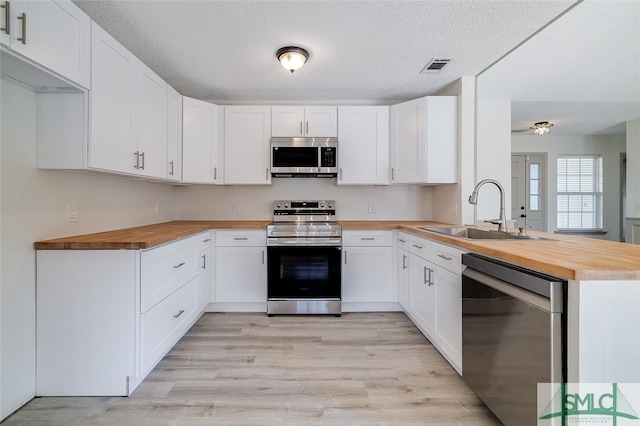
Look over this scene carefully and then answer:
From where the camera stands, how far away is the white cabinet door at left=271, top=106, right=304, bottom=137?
10.0 feet

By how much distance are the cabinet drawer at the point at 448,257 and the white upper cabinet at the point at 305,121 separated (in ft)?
5.68

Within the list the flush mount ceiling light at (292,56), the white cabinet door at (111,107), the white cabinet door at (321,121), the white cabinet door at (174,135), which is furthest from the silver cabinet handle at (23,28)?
the white cabinet door at (321,121)

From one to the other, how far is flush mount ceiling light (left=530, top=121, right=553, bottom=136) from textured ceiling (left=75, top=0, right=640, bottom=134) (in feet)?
0.14

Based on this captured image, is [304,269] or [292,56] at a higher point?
[292,56]

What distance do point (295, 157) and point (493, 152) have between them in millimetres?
1919

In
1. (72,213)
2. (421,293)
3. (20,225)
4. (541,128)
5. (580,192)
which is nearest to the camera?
(20,225)

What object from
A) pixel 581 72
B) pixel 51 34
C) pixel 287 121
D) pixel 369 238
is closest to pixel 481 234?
pixel 369 238

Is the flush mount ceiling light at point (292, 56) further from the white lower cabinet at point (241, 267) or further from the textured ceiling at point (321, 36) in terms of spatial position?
the white lower cabinet at point (241, 267)

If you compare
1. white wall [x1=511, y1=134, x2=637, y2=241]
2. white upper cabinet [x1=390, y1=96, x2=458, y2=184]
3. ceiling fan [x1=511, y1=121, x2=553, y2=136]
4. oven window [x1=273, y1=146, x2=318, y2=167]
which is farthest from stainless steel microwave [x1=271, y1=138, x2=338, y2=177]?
white wall [x1=511, y1=134, x2=637, y2=241]

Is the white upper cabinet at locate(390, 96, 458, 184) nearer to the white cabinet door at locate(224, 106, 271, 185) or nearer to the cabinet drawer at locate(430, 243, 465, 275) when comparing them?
the cabinet drawer at locate(430, 243, 465, 275)

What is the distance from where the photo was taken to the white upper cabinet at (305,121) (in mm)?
3062

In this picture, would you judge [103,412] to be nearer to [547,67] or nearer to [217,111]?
[217,111]

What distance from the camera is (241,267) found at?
2850 mm
